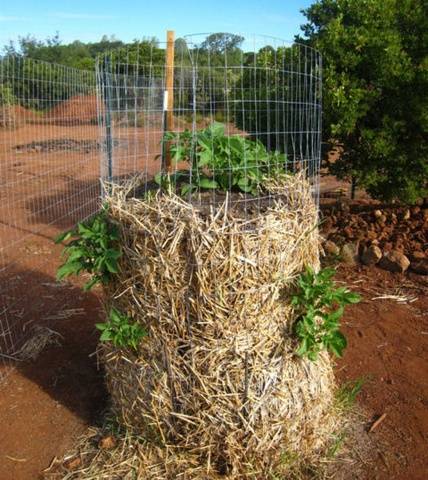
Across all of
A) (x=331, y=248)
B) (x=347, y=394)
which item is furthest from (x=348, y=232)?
(x=347, y=394)

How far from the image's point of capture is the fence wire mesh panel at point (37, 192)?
4469mm

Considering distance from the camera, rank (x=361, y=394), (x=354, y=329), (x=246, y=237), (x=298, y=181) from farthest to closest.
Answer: (x=354, y=329) → (x=361, y=394) → (x=298, y=181) → (x=246, y=237)

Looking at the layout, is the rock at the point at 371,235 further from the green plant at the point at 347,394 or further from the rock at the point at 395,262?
the green plant at the point at 347,394

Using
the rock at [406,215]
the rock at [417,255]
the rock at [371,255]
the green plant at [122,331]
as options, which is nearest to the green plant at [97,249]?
the green plant at [122,331]

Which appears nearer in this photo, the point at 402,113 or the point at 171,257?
the point at 171,257

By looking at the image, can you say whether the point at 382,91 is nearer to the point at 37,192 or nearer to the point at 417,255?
the point at 417,255

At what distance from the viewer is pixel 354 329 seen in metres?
4.20

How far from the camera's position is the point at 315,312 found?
8.41ft

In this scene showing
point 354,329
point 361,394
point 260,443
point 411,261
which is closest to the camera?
point 260,443

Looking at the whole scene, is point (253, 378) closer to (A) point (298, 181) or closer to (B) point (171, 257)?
(B) point (171, 257)

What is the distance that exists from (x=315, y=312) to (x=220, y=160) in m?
0.91

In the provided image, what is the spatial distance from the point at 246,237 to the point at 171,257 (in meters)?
0.36

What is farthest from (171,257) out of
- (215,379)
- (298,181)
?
(298,181)

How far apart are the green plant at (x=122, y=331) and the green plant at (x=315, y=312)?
2.54 feet
